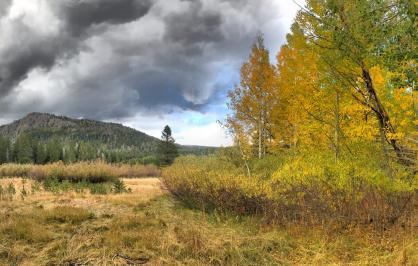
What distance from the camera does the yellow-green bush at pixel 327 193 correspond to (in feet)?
24.4

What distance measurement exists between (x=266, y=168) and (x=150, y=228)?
21.7 feet

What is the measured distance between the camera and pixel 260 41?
20.2 metres

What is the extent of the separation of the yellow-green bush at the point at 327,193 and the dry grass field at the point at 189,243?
385 mm

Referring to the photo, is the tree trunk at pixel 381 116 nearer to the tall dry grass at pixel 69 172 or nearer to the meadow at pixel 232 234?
the meadow at pixel 232 234

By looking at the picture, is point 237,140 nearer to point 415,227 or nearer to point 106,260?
point 415,227

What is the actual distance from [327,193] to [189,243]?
11.8ft

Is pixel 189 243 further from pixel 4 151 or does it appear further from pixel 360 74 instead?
pixel 4 151

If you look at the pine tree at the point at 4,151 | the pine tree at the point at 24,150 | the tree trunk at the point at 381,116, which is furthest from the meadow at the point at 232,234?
the pine tree at the point at 4,151

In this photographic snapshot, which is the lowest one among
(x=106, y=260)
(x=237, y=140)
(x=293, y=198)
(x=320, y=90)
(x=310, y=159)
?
(x=106, y=260)

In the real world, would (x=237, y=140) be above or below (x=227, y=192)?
above

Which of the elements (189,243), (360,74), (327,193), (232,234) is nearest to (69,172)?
(232,234)

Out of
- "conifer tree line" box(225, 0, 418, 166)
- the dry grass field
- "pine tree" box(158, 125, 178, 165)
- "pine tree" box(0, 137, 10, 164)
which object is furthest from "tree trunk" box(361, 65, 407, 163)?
"pine tree" box(0, 137, 10, 164)

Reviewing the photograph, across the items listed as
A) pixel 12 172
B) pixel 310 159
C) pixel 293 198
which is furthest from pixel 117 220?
pixel 12 172

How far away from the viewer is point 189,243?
7.10 metres
